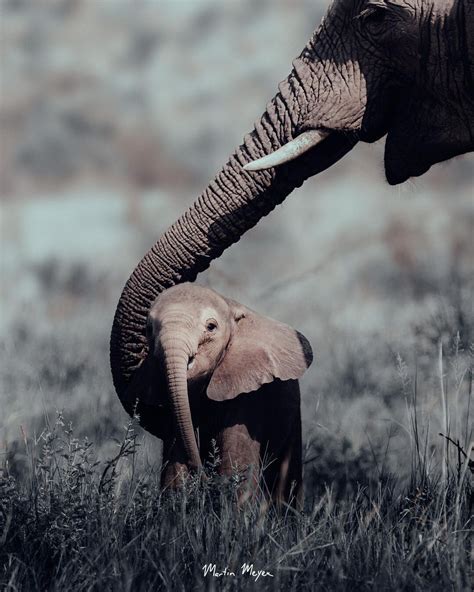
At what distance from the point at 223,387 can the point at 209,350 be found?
17cm

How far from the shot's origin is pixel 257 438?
16.7 feet

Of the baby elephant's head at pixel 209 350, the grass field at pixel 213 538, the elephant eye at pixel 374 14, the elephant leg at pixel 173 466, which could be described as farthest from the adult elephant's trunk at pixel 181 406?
the elephant eye at pixel 374 14

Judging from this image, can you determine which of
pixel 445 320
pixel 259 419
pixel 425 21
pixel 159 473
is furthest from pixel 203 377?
pixel 445 320

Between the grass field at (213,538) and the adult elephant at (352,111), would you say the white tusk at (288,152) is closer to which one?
the adult elephant at (352,111)

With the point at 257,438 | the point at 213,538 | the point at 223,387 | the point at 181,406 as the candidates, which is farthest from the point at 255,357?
the point at 213,538

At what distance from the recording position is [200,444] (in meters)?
5.23

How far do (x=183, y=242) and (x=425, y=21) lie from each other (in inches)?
46.8

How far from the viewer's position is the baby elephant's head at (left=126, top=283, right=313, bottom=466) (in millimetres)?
4559

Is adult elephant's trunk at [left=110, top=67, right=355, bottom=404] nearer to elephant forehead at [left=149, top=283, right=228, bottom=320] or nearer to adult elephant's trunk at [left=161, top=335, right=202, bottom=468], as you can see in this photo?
elephant forehead at [left=149, top=283, right=228, bottom=320]

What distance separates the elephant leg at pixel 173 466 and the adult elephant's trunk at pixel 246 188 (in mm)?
685

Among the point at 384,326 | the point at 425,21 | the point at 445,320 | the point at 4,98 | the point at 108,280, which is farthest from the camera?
the point at 4,98

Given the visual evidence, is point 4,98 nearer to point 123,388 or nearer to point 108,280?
point 108,280

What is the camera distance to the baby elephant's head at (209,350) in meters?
4.56
